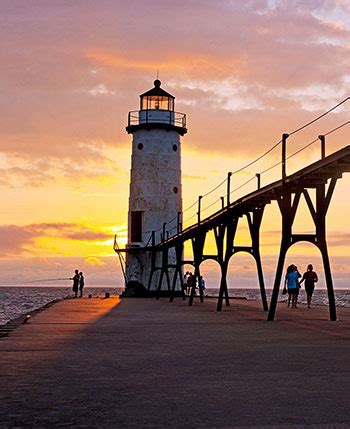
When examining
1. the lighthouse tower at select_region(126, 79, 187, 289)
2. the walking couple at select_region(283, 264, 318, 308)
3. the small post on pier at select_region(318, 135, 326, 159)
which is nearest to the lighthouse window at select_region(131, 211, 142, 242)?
the lighthouse tower at select_region(126, 79, 187, 289)

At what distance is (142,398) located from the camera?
696cm

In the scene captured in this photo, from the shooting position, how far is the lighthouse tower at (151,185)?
48.7 metres

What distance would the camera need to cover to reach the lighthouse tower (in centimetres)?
4872

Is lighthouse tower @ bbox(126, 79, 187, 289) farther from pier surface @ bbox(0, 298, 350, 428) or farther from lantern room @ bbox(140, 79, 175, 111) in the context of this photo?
pier surface @ bbox(0, 298, 350, 428)

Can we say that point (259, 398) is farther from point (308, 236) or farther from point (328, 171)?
point (308, 236)

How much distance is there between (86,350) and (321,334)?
5508mm

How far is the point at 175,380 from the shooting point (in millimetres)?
8125

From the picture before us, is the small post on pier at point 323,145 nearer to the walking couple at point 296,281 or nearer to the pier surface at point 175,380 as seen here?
the pier surface at point 175,380

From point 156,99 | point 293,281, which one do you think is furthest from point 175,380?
point 156,99

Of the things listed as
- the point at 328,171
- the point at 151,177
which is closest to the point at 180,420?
the point at 328,171

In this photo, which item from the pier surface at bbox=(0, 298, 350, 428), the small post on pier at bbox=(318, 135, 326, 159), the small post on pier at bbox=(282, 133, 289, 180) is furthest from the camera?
the small post on pier at bbox=(282, 133, 289, 180)

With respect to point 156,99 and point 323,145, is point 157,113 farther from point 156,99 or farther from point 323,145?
point 323,145

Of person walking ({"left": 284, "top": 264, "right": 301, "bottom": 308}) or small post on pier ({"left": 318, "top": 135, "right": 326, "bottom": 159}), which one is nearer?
small post on pier ({"left": 318, "top": 135, "right": 326, "bottom": 159})

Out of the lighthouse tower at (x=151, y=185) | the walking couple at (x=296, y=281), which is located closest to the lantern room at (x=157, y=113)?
the lighthouse tower at (x=151, y=185)
